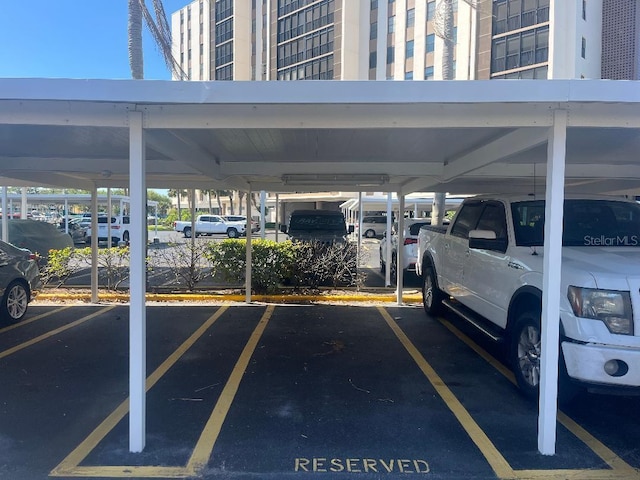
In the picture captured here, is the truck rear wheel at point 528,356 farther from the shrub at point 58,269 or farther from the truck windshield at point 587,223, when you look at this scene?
the shrub at point 58,269

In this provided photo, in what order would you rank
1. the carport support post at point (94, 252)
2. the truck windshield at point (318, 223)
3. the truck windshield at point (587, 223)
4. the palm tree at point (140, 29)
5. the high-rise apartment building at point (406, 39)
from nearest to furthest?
the truck windshield at point (587, 223) → the carport support post at point (94, 252) → the truck windshield at point (318, 223) → the palm tree at point (140, 29) → the high-rise apartment building at point (406, 39)

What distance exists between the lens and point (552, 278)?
3.59m

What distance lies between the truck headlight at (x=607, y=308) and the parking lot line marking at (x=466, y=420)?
1321 millimetres

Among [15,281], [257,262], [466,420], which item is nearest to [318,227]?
[257,262]

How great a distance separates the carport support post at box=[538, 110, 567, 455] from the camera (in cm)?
354

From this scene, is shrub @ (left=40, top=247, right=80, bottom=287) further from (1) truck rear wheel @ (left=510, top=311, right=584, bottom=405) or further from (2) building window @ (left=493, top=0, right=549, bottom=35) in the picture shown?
(2) building window @ (left=493, top=0, right=549, bottom=35)

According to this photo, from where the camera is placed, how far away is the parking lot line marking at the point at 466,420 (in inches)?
137

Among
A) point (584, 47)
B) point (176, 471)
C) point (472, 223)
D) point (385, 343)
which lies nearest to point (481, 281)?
point (472, 223)

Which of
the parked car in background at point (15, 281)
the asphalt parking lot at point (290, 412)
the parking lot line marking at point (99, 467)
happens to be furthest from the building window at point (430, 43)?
the parking lot line marking at point (99, 467)

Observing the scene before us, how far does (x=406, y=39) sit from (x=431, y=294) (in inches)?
1426

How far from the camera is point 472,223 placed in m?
6.54

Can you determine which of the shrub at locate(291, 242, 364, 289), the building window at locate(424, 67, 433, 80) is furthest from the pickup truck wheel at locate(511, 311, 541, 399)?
the building window at locate(424, 67, 433, 80)

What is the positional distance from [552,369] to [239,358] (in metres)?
3.71

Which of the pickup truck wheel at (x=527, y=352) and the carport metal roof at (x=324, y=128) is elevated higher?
the carport metal roof at (x=324, y=128)
